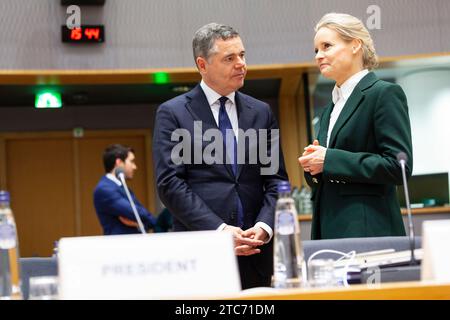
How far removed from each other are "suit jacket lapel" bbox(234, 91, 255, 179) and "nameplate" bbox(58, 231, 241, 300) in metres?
1.38

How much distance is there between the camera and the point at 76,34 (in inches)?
267

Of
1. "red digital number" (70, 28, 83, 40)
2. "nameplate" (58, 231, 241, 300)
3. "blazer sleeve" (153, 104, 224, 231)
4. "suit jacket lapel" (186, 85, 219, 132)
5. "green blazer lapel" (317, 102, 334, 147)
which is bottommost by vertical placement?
"nameplate" (58, 231, 241, 300)

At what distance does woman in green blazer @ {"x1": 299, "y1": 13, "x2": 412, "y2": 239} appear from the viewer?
8.15 feet

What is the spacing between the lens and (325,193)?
2.64 meters

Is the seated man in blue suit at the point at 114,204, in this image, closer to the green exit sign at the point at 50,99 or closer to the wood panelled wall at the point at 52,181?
the green exit sign at the point at 50,99

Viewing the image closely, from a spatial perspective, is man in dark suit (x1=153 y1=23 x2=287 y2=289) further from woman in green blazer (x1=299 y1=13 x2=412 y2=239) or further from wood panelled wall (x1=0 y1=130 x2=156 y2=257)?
wood panelled wall (x1=0 y1=130 x2=156 y2=257)

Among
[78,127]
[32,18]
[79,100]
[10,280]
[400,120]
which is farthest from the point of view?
[78,127]

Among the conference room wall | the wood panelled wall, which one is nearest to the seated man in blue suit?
the conference room wall

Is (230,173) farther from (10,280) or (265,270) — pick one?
(10,280)

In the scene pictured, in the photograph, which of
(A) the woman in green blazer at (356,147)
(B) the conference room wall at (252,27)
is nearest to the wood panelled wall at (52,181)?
(B) the conference room wall at (252,27)

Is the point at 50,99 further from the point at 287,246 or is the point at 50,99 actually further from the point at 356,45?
the point at 287,246

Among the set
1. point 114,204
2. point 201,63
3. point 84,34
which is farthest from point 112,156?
point 201,63
